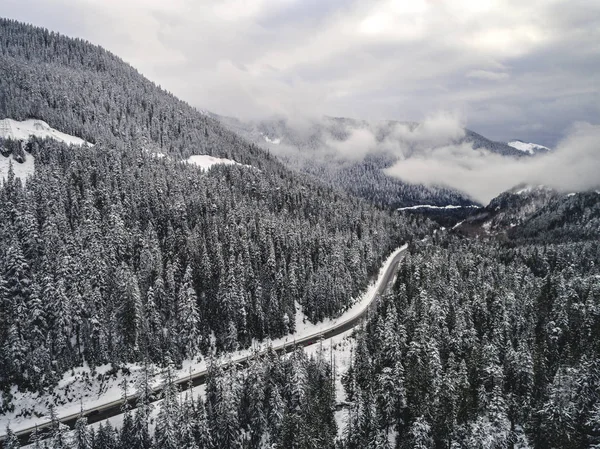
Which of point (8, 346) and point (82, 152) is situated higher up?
point (82, 152)

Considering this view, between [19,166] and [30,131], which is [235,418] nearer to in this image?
[19,166]

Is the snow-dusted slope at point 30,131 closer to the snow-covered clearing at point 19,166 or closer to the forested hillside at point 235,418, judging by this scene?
the snow-covered clearing at point 19,166

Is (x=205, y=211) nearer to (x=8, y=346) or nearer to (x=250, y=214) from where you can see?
(x=250, y=214)

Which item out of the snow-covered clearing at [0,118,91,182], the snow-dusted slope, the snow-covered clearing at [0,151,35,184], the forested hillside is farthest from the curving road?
the snow-dusted slope

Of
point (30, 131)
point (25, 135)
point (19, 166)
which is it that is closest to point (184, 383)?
point (19, 166)

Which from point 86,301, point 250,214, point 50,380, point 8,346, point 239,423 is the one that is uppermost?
point 250,214

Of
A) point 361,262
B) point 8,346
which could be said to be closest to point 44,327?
point 8,346

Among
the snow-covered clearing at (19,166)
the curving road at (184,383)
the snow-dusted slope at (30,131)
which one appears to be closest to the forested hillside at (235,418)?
the curving road at (184,383)

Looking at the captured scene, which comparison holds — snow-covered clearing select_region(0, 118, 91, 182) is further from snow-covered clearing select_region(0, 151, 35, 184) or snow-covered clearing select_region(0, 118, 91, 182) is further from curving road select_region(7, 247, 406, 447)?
curving road select_region(7, 247, 406, 447)
